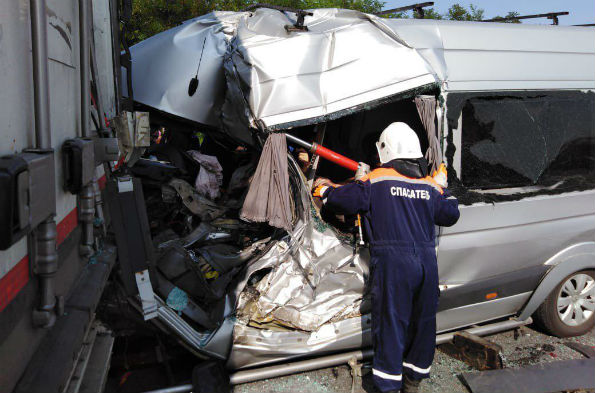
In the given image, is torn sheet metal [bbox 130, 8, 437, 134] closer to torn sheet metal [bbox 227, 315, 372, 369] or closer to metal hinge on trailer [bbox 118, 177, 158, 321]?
metal hinge on trailer [bbox 118, 177, 158, 321]

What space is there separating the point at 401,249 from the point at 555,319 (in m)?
1.93

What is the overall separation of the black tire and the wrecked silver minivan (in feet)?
0.05

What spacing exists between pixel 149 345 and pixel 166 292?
68cm

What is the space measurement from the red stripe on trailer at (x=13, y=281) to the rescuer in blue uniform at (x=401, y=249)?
2.28 meters

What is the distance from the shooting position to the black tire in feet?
13.7

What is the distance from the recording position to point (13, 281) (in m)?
1.25

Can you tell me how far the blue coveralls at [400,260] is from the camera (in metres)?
3.30

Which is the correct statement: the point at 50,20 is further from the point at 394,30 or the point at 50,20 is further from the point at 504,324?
the point at 504,324

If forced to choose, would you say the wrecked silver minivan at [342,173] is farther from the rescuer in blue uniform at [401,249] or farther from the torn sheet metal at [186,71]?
the rescuer in blue uniform at [401,249]

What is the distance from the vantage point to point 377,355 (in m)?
3.33

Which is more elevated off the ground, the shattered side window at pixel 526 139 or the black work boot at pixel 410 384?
the shattered side window at pixel 526 139

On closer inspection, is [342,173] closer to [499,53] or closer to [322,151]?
[322,151]

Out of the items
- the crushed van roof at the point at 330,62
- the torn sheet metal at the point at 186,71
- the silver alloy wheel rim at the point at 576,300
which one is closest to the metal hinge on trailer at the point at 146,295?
the crushed van roof at the point at 330,62

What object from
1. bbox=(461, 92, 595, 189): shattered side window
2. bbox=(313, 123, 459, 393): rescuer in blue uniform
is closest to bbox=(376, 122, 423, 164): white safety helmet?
bbox=(313, 123, 459, 393): rescuer in blue uniform
